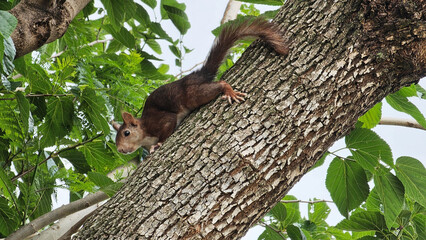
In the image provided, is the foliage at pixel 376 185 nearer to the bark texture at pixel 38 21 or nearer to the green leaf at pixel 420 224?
the green leaf at pixel 420 224

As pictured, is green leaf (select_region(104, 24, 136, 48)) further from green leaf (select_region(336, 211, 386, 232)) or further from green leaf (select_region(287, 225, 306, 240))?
green leaf (select_region(336, 211, 386, 232))

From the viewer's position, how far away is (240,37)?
277cm

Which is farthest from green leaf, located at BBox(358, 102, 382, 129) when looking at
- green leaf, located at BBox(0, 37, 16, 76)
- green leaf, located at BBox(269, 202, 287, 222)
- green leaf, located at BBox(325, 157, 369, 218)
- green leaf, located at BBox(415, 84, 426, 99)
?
green leaf, located at BBox(0, 37, 16, 76)

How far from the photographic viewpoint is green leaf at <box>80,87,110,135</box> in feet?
9.84

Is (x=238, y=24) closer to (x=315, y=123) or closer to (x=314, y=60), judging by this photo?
(x=314, y=60)

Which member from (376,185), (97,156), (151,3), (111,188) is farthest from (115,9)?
(376,185)

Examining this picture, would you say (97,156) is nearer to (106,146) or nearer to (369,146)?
(106,146)

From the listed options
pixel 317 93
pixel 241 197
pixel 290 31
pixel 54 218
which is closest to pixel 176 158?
pixel 241 197

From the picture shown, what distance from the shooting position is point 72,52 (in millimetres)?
3395

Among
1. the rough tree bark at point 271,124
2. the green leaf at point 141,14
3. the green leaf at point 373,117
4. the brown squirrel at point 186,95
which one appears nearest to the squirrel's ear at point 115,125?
the brown squirrel at point 186,95

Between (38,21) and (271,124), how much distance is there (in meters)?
1.36

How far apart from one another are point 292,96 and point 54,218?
1589 mm

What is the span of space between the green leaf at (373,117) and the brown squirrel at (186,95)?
3.45ft

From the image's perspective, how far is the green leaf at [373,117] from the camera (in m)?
3.16
